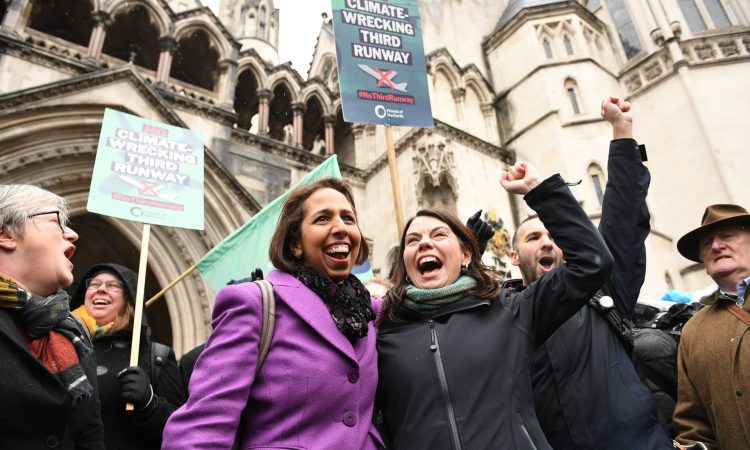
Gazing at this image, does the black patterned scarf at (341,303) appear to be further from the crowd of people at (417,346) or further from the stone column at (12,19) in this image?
the stone column at (12,19)

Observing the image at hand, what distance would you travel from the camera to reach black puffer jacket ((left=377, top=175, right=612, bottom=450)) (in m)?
1.54

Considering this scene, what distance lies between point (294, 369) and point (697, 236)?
258 centimetres

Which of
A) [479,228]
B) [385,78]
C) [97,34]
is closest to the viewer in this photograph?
[479,228]

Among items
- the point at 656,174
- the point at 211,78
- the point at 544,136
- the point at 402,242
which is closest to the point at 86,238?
the point at 211,78

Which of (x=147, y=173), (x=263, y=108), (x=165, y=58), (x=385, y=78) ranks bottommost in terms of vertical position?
(x=147, y=173)

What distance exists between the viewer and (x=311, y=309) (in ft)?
5.31

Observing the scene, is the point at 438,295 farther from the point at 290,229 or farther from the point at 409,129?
the point at 409,129

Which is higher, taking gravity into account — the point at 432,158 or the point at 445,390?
the point at 432,158

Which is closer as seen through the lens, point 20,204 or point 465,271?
point 20,204

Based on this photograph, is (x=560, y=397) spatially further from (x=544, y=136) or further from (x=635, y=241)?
(x=544, y=136)

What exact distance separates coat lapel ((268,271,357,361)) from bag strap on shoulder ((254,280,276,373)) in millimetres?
42

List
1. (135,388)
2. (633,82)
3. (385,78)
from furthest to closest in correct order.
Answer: (633,82) < (385,78) < (135,388)

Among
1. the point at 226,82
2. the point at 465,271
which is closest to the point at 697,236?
the point at 465,271

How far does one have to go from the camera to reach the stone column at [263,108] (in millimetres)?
11289
